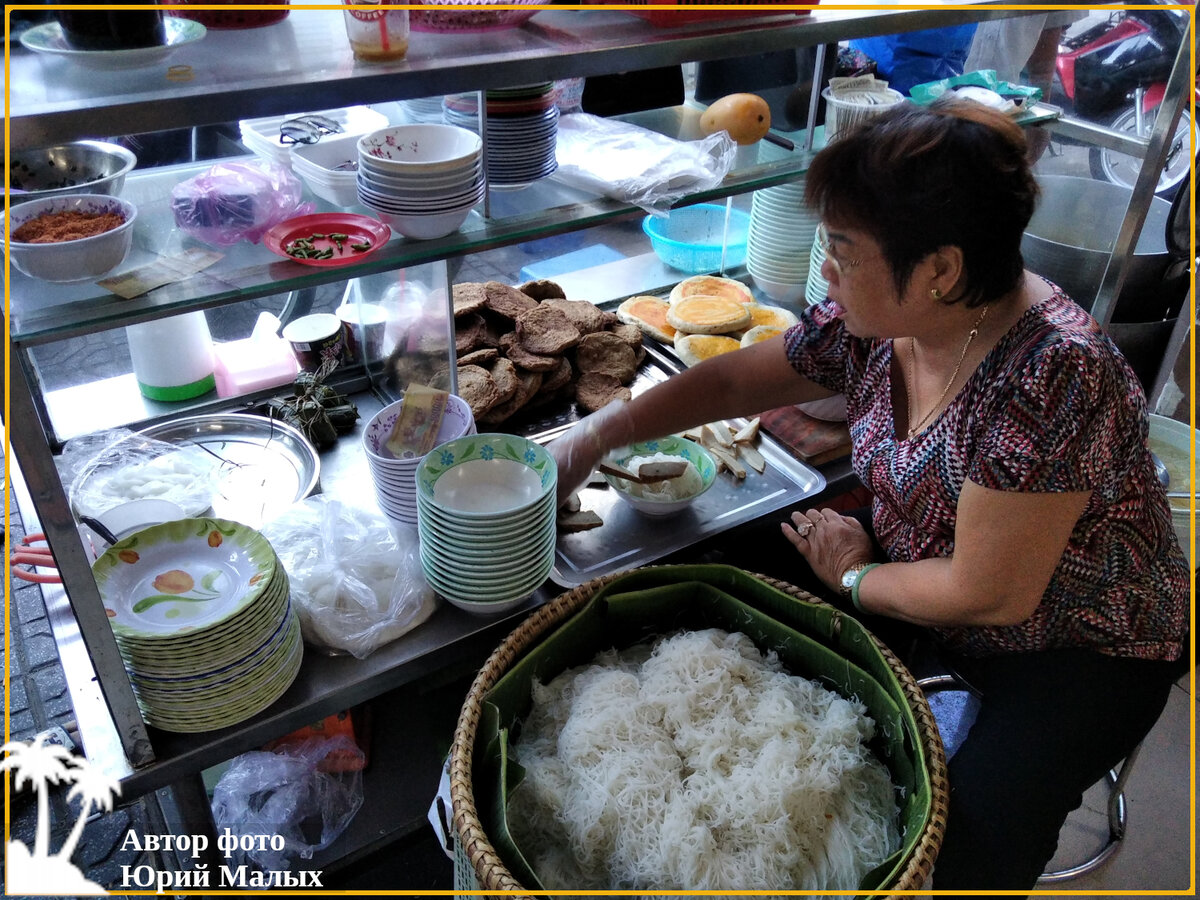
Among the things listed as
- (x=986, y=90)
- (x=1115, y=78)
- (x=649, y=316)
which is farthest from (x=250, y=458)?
(x=1115, y=78)

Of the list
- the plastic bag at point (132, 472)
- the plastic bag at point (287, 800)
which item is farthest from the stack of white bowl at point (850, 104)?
the plastic bag at point (287, 800)

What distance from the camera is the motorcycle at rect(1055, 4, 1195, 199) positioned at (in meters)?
2.85

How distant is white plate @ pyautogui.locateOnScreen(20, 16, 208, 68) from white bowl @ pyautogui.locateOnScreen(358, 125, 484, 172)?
365 mm

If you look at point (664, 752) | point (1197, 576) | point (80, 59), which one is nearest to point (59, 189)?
point (80, 59)

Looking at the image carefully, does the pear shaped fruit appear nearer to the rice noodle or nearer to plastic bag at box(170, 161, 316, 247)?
plastic bag at box(170, 161, 316, 247)

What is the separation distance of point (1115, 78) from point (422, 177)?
2.48 meters

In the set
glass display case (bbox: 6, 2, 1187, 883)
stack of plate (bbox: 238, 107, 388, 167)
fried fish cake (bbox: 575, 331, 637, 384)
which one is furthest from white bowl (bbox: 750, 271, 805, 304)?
stack of plate (bbox: 238, 107, 388, 167)

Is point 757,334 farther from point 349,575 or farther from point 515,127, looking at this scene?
point 349,575

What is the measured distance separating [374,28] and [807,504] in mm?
1640

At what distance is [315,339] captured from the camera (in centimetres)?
258

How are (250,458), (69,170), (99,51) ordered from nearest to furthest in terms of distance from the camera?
(99,51)
(69,170)
(250,458)

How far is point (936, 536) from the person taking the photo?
2020 mm

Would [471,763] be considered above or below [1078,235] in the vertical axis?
below

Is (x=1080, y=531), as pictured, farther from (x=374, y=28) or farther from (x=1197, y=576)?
(x=374, y=28)
